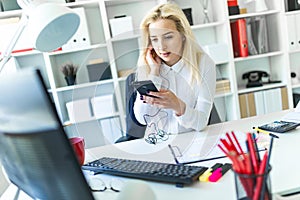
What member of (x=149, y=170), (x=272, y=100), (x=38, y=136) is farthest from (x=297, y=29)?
(x=38, y=136)

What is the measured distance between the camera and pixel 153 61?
1.26 metres

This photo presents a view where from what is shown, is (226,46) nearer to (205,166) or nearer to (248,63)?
(248,63)

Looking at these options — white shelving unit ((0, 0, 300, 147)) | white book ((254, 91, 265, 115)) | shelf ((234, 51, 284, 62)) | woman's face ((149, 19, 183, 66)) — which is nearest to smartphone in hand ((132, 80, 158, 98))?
woman's face ((149, 19, 183, 66))

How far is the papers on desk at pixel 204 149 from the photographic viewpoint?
3.24 ft

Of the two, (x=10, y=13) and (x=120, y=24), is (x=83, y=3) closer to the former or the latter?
(x=120, y=24)

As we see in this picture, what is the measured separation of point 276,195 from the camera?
681 millimetres

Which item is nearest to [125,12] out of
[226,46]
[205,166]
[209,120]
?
[226,46]

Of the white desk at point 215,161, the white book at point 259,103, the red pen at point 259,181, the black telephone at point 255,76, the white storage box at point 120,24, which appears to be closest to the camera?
the red pen at point 259,181

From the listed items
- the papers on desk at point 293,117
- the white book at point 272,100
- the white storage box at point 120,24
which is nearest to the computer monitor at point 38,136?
the papers on desk at point 293,117

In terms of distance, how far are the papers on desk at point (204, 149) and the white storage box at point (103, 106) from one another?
1.38ft

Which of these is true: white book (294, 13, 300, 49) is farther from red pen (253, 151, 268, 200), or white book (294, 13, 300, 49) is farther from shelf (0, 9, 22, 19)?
red pen (253, 151, 268, 200)

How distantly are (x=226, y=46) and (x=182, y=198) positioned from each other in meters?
2.06

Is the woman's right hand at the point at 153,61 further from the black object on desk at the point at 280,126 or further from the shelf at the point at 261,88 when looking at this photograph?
the shelf at the point at 261,88

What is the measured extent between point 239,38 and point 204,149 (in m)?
1.81
